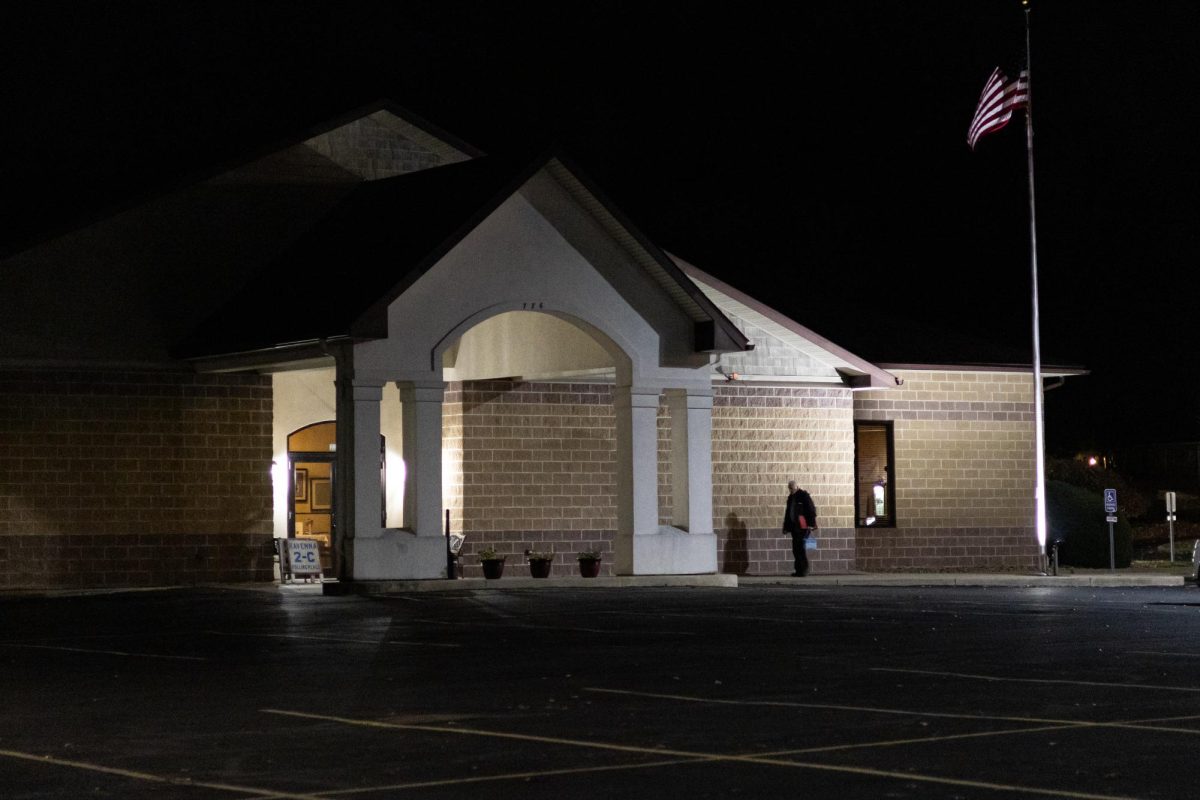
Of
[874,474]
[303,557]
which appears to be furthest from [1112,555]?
[303,557]

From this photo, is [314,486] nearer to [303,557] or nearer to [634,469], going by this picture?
[303,557]

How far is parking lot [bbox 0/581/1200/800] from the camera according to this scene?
32.2 feet

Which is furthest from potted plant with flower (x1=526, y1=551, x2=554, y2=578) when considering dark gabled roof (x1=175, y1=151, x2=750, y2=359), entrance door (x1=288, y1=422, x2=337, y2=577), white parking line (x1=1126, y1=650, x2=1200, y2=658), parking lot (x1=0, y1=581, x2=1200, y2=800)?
white parking line (x1=1126, y1=650, x2=1200, y2=658)

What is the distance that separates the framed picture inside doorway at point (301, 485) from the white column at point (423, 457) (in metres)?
4.58

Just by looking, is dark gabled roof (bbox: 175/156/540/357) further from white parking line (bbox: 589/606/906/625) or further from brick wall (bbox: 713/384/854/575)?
white parking line (bbox: 589/606/906/625)

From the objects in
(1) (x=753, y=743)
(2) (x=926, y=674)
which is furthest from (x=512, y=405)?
(1) (x=753, y=743)

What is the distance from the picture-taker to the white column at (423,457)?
29.0m

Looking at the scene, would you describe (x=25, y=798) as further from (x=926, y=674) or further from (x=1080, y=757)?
(x=926, y=674)

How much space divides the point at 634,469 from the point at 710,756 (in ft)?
67.4

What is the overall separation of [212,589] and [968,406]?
15.5 m

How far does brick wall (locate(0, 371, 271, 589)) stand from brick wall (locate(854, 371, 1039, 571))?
11933 mm

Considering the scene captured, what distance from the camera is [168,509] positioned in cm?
3111

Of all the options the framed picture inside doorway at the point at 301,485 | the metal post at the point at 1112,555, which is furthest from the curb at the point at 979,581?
the framed picture inside doorway at the point at 301,485

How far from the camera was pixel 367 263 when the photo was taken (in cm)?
3020
